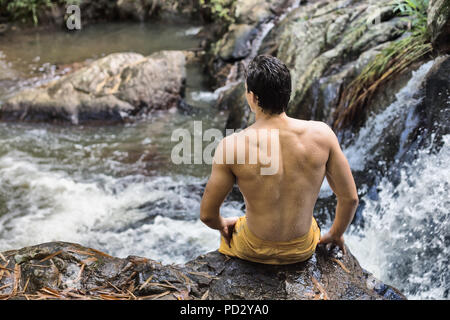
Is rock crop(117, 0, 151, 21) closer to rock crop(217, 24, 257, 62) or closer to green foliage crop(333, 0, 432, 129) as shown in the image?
rock crop(217, 24, 257, 62)

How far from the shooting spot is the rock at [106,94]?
7.51m

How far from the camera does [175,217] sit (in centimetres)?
489

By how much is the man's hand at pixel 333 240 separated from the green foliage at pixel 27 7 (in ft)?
41.1

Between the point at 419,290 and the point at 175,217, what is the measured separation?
2.63 metres

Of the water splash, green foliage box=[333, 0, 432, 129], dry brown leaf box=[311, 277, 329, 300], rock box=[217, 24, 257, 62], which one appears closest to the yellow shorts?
dry brown leaf box=[311, 277, 329, 300]

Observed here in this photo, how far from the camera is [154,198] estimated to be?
17.4 feet

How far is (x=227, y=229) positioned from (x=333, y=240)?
25.6 inches

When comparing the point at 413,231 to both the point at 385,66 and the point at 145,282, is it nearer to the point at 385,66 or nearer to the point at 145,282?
the point at 385,66

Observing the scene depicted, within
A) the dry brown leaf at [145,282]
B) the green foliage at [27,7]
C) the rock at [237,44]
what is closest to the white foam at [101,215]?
the dry brown leaf at [145,282]


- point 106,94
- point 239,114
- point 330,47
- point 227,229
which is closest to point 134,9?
point 106,94

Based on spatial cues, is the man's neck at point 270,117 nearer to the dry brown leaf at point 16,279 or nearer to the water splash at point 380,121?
the dry brown leaf at point 16,279

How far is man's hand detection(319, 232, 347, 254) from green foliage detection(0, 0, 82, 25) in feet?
41.1
